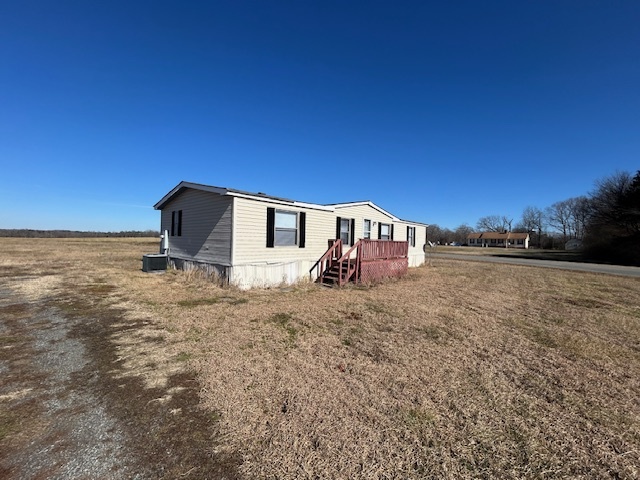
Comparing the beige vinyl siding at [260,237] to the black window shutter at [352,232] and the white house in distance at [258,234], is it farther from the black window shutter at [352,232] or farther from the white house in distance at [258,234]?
the black window shutter at [352,232]

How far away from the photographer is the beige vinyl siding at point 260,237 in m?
9.35

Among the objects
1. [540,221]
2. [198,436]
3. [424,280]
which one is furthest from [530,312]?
[540,221]

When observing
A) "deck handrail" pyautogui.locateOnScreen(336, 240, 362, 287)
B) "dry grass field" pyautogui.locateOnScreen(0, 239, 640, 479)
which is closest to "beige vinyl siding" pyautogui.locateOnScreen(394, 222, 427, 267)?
"deck handrail" pyautogui.locateOnScreen(336, 240, 362, 287)

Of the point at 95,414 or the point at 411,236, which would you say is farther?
the point at 411,236

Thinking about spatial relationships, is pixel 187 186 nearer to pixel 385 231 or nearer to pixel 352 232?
pixel 352 232

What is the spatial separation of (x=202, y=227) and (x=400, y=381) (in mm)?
9179

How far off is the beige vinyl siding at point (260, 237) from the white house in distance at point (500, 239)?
73.6 m

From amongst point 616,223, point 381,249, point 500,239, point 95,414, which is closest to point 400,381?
point 95,414

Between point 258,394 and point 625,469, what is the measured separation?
3.01 m

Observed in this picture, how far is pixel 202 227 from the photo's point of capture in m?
A: 10.8

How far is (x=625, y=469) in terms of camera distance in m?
2.22

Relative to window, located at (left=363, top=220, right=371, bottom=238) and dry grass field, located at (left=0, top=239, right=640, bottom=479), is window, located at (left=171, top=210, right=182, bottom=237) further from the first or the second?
window, located at (left=363, top=220, right=371, bottom=238)

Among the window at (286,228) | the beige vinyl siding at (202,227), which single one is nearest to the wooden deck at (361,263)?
the window at (286,228)

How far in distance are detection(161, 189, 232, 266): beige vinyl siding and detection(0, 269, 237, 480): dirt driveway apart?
4869 mm
